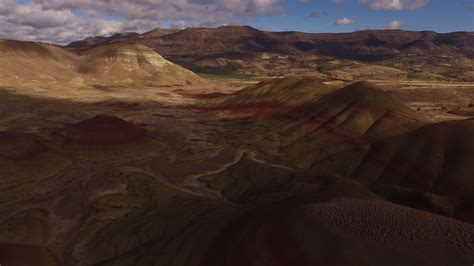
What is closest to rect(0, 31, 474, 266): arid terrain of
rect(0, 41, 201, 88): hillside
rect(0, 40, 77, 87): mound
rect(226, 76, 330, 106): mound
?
rect(226, 76, 330, 106): mound

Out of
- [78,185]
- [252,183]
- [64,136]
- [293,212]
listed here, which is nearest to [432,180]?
[252,183]

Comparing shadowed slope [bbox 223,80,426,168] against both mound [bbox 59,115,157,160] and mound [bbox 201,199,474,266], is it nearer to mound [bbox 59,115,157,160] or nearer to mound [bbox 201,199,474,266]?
mound [bbox 59,115,157,160]

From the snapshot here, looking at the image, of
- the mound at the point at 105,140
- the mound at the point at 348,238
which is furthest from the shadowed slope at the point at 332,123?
the mound at the point at 348,238

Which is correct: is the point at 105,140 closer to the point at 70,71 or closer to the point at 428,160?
the point at 428,160

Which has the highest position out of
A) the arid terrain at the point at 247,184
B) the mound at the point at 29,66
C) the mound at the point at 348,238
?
the mound at the point at 29,66

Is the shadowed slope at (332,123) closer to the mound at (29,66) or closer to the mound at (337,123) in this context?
the mound at (337,123)

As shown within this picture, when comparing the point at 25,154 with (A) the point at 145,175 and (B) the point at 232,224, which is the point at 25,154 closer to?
(A) the point at 145,175

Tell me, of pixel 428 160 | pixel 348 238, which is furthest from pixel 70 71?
pixel 348 238

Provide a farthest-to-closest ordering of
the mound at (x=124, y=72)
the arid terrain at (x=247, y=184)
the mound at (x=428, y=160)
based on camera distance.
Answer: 1. the mound at (x=124, y=72)
2. the mound at (x=428, y=160)
3. the arid terrain at (x=247, y=184)
